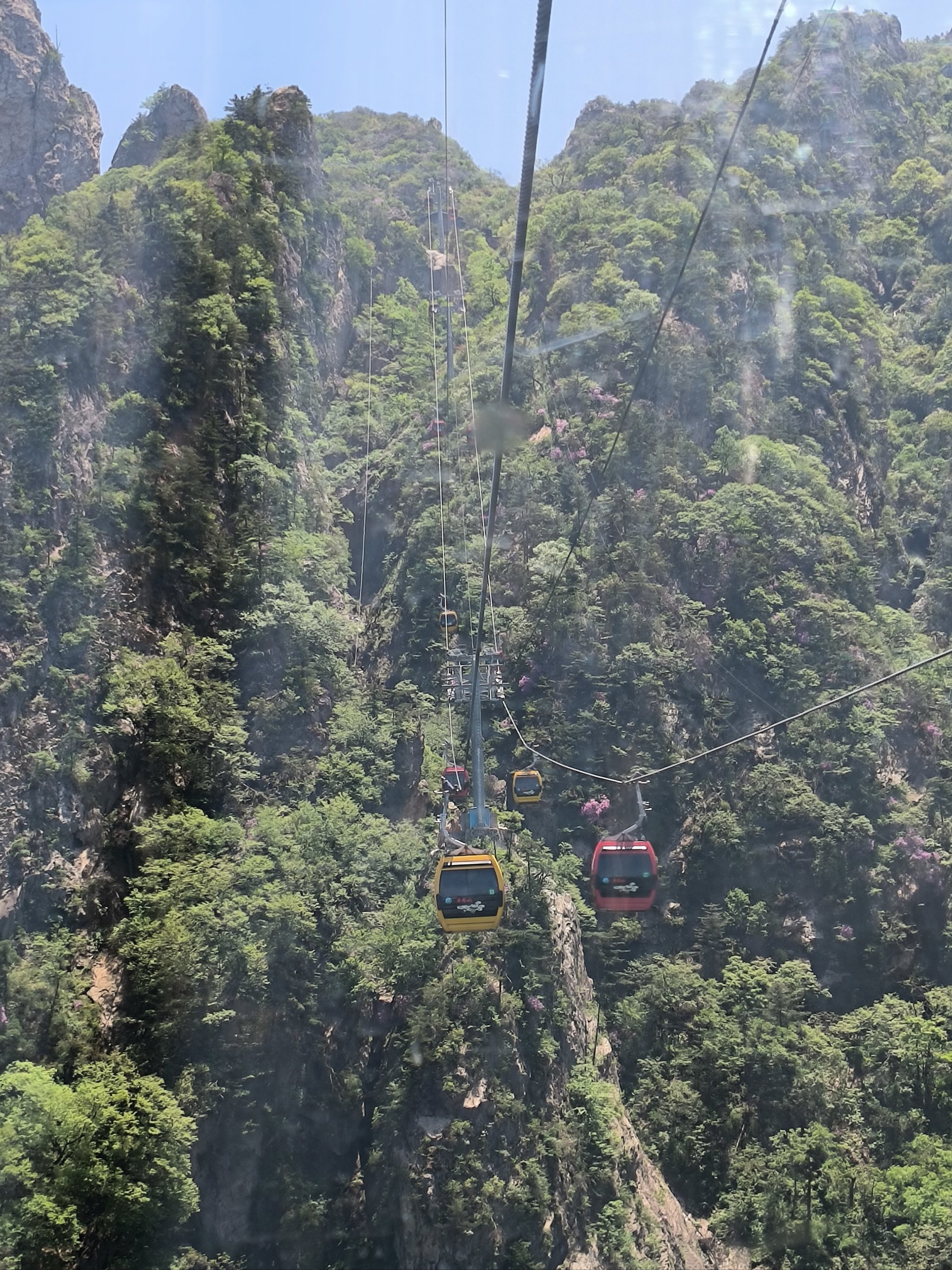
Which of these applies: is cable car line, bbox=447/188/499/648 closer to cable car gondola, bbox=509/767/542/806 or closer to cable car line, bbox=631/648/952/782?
cable car gondola, bbox=509/767/542/806

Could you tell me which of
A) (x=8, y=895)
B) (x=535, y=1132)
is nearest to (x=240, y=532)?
(x=8, y=895)

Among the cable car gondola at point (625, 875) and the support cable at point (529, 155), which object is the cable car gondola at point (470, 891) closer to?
the cable car gondola at point (625, 875)

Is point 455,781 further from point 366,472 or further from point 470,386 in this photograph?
point 470,386

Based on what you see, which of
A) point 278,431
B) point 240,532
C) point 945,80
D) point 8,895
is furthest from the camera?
point 945,80

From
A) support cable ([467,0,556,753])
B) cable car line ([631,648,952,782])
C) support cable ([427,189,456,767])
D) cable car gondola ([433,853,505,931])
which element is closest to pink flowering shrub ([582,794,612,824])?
cable car line ([631,648,952,782])

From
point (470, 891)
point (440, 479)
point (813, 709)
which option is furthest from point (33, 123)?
point (813, 709)

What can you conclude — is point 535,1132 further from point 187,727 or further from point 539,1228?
point 187,727

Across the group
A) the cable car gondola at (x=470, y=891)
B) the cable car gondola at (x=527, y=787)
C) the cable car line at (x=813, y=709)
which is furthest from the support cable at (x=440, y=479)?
the cable car gondola at (x=470, y=891)
